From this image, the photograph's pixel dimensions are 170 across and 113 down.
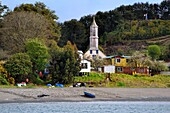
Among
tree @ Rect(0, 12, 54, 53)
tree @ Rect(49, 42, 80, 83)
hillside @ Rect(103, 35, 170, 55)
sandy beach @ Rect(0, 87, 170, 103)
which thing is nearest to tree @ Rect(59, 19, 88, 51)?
hillside @ Rect(103, 35, 170, 55)

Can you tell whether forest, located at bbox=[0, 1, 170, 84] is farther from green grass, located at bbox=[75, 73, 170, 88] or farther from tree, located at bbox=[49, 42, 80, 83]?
green grass, located at bbox=[75, 73, 170, 88]

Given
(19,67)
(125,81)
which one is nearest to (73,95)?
(19,67)

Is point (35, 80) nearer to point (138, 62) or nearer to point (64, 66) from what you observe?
point (64, 66)

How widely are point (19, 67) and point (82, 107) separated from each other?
1936 cm

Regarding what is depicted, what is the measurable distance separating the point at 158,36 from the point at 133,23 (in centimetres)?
1391

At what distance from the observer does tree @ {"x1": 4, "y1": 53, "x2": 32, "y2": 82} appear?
56344 mm

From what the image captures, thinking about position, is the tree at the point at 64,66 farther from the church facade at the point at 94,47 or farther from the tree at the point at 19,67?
the church facade at the point at 94,47

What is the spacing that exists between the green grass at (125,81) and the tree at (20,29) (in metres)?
11.8

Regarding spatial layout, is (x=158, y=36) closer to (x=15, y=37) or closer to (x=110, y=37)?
(x=110, y=37)

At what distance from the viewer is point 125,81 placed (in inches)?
2373

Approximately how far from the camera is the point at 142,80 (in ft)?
204

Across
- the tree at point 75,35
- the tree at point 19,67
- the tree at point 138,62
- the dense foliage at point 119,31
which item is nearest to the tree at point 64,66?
the tree at point 19,67

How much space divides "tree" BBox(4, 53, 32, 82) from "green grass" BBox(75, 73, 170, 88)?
6.65 meters

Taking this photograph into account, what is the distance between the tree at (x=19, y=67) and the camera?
56344 millimetres
